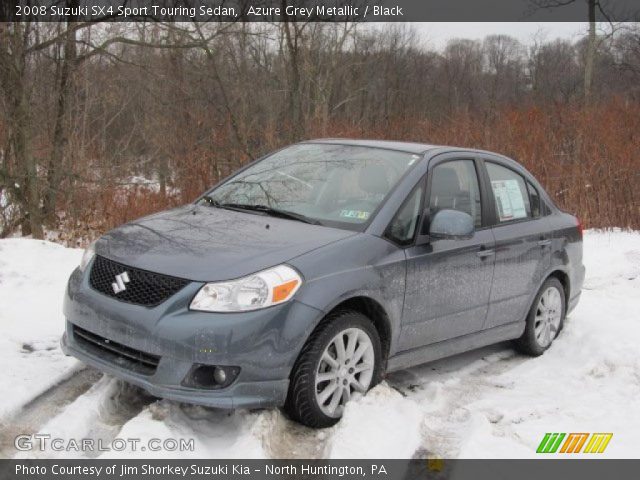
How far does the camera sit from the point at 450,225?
4.56 metres

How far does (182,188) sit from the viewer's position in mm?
12734

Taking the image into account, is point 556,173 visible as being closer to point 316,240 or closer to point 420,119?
point 420,119

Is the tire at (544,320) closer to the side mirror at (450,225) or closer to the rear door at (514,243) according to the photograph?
the rear door at (514,243)

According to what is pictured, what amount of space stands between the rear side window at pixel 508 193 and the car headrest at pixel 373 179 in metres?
1.10

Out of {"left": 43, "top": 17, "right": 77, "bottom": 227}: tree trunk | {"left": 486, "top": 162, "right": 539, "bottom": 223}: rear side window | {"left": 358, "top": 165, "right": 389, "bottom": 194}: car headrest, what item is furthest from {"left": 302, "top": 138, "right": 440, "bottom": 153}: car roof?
{"left": 43, "top": 17, "right": 77, "bottom": 227}: tree trunk

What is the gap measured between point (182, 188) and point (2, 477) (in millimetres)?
9707

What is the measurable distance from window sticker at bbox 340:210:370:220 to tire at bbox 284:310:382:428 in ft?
2.23

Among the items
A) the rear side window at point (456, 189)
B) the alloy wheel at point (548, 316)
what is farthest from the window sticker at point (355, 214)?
the alloy wheel at point (548, 316)

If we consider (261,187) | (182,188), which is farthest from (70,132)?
(261,187)

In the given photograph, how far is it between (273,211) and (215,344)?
4.47ft

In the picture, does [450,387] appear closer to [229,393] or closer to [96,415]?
[229,393]

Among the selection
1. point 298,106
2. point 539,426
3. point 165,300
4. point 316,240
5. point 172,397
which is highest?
point 298,106

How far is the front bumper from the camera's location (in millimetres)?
3629

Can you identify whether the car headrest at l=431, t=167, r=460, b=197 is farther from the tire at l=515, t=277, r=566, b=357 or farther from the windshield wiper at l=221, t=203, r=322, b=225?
the tire at l=515, t=277, r=566, b=357
